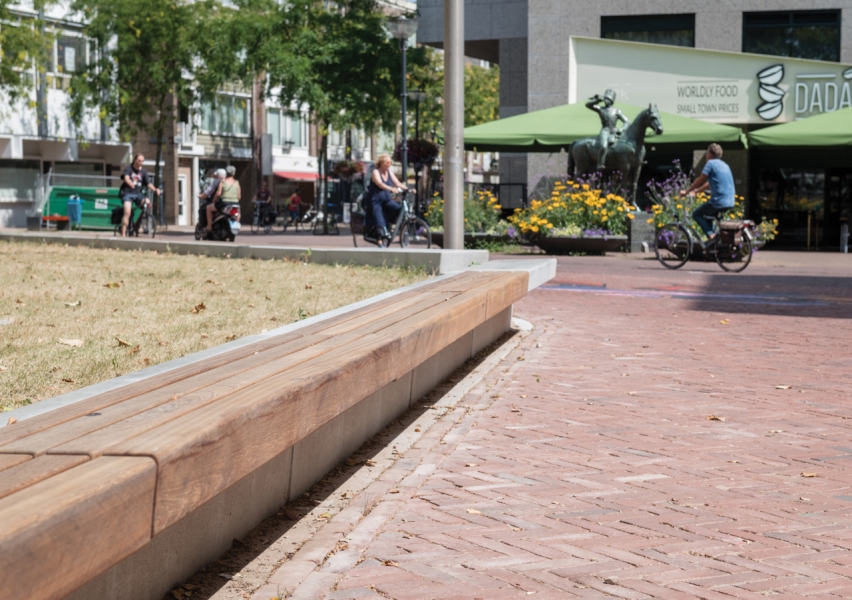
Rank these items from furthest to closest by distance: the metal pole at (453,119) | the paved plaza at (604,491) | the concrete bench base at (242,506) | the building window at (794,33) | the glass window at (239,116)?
the glass window at (239,116)
the building window at (794,33)
the metal pole at (453,119)
the paved plaza at (604,491)
the concrete bench base at (242,506)

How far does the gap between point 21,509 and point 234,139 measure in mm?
61070

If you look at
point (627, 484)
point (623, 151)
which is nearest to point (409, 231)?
point (623, 151)

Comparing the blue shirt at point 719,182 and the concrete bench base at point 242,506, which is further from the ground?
the blue shirt at point 719,182

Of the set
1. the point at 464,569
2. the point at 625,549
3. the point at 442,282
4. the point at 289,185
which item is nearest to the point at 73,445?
the point at 464,569

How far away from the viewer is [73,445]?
265 centimetres

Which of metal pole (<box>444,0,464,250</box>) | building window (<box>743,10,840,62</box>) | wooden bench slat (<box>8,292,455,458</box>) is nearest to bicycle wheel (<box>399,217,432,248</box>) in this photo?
metal pole (<box>444,0,464,250</box>)

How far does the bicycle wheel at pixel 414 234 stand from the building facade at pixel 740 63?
11135mm

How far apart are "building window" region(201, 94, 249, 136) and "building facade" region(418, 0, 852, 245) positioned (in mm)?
30381

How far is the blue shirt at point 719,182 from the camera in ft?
55.0

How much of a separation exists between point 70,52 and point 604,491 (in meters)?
45.0

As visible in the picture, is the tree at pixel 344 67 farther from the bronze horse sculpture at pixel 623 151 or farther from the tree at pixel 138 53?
the bronze horse sculpture at pixel 623 151

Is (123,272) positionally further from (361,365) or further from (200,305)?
(361,365)

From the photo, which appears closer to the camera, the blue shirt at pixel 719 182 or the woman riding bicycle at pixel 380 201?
the blue shirt at pixel 719 182

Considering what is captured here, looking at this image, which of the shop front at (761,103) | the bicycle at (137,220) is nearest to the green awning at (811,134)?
the shop front at (761,103)
